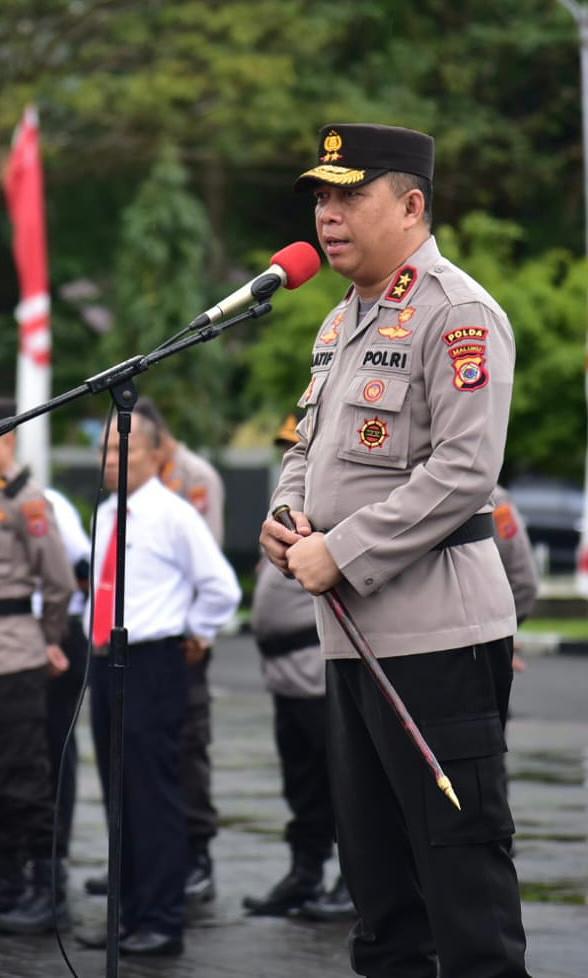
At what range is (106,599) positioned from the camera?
24.3 feet

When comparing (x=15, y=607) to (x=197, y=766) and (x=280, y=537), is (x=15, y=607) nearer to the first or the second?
(x=197, y=766)

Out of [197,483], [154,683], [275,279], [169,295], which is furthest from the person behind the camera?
[169,295]

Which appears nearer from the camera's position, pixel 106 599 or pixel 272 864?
pixel 106 599

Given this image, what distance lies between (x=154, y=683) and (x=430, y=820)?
2.76m

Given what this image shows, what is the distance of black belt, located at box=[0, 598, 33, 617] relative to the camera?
7.58m

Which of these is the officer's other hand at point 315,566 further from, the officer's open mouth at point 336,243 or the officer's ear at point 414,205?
the officer's ear at point 414,205

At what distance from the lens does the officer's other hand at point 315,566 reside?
4.61 m

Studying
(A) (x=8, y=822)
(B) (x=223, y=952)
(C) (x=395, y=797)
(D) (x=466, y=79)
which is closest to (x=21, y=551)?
(A) (x=8, y=822)

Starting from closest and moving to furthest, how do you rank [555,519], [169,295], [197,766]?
[197,766] < [169,295] < [555,519]

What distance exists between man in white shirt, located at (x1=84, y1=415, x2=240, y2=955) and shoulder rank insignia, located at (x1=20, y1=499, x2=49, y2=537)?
0.98 ft

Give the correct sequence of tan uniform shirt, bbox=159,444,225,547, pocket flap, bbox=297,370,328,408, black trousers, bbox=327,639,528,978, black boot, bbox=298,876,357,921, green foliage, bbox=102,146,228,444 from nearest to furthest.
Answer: black trousers, bbox=327,639,528,978, pocket flap, bbox=297,370,328,408, black boot, bbox=298,876,357,921, tan uniform shirt, bbox=159,444,225,547, green foliage, bbox=102,146,228,444

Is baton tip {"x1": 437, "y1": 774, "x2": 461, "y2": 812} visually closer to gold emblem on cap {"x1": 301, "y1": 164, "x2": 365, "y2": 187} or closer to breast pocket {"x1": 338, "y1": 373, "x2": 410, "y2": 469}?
breast pocket {"x1": 338, "y1": 373, "x2": 410, "y2": 469}

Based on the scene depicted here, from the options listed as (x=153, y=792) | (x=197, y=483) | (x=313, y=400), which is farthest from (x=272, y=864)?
(x=313, y=400)

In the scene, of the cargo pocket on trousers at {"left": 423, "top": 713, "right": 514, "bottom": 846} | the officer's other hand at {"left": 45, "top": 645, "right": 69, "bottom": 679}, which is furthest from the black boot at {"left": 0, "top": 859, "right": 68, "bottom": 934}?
the cargo pocket on trousers at {"left": 423, "top": 713, "right": 514, "bottom": 846}
